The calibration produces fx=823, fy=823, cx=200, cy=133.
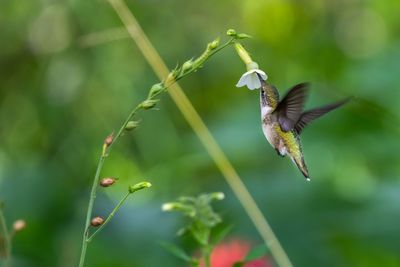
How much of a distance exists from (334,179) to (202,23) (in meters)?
1.82

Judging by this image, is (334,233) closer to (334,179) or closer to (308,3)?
(334,179)

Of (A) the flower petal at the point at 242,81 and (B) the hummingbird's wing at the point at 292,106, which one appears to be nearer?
(A) the flower petal at the point at 242,81

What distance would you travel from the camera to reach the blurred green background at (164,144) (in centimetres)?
424

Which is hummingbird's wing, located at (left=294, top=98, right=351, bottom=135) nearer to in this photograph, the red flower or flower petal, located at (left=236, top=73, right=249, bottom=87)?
flower petal, located at (left=236, top=73, right=249, bottom=87)

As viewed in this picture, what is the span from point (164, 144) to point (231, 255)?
2036 millimetres

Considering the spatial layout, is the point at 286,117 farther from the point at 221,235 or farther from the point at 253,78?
the point at 221,235

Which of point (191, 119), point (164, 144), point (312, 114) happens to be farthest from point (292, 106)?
point (164, 144)

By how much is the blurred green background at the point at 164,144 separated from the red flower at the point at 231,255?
74cm

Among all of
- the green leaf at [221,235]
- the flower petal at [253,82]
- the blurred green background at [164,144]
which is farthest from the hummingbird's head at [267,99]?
the blurred green background at [164,144]

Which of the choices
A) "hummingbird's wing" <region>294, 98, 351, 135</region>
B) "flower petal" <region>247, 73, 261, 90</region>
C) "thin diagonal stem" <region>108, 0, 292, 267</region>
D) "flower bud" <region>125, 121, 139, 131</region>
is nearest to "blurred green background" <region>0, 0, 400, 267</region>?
"thin diagonal stem" <region>108, 0, 292, 267</region>

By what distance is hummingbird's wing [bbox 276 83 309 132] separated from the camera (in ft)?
5.96

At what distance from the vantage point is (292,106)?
1946 millimetres

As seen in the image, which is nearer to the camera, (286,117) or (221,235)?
(286,117)

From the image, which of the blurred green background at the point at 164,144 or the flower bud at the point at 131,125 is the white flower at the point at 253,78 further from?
the blurred green background at the point at 164,144
